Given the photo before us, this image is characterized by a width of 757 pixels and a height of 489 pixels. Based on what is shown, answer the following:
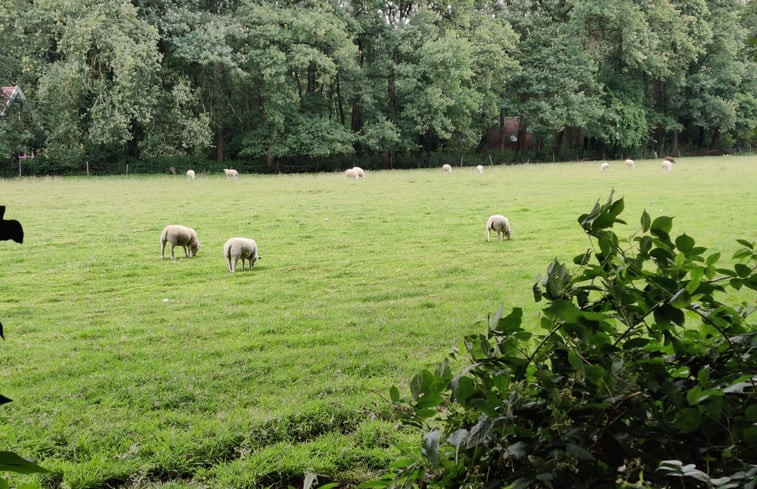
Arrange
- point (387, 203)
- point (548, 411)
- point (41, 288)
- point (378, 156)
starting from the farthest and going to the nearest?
point (378, 156) < point (387, 203) < point (41, 288) < point (548, 411)

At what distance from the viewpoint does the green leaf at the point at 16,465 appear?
77 cm

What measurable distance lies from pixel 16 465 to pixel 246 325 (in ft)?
22.7

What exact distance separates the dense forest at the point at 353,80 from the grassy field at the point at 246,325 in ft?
65.9

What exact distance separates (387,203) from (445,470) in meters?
20.0

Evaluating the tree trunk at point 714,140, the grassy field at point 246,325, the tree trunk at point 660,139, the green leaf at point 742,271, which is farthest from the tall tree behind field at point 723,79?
the green leaf at point 742,271

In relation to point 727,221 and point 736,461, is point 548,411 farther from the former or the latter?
point 727,221

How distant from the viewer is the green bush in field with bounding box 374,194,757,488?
3.80 feet

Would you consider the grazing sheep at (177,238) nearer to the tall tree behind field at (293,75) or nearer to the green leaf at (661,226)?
the green leaf at (661,226)

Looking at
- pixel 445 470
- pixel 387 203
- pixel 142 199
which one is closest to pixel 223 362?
pixel 445 470

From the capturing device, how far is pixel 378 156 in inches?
1855

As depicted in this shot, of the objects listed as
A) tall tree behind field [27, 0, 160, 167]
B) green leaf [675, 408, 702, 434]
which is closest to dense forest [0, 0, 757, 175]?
tall tree behind field [27, 0, 160, 167]

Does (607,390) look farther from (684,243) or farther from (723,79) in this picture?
(723,79)

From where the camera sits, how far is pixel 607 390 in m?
1.26

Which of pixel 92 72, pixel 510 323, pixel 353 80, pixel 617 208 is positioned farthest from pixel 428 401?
A: pixel 353 80
